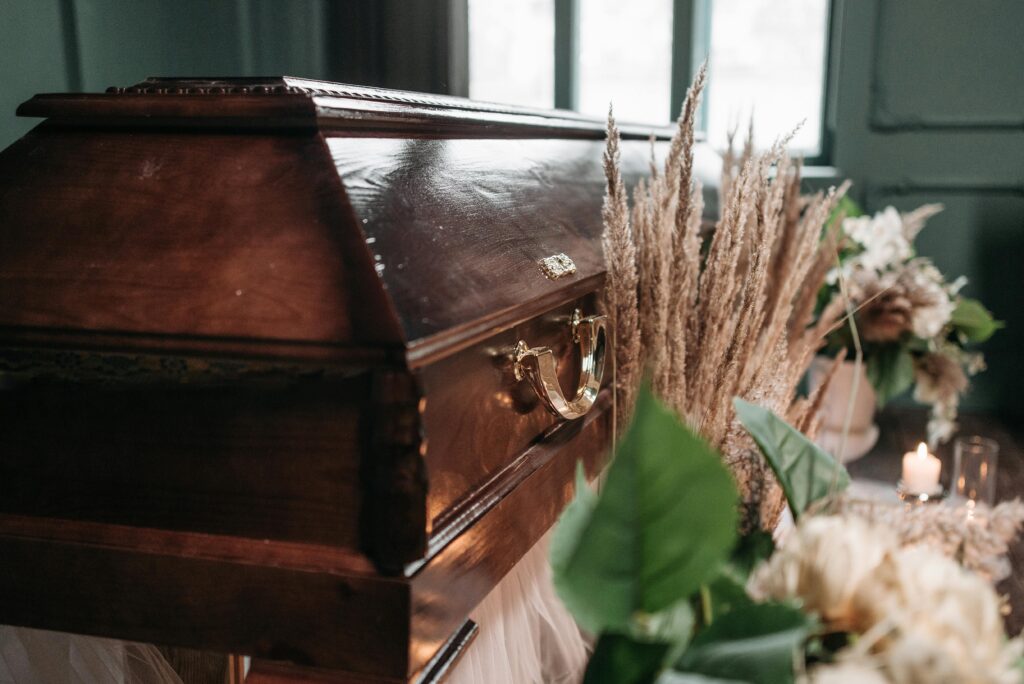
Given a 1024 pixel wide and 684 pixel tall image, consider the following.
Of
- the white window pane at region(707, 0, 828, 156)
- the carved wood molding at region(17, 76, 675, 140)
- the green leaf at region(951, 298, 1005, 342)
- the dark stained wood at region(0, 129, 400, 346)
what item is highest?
the white window pane at region(707, 0, 828, 156)

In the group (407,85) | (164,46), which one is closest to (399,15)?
(407,85)

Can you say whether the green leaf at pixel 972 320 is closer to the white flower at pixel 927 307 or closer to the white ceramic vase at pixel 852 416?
the white flower at pixel 927 307

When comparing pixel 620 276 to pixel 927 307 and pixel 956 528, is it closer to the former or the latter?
pixel 956 528

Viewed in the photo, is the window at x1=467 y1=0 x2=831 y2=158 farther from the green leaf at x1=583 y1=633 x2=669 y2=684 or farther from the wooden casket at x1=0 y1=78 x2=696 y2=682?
the green leaf at x1=583 y1=633 x2=669 y2=684

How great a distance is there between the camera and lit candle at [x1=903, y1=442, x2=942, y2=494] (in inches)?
49.4

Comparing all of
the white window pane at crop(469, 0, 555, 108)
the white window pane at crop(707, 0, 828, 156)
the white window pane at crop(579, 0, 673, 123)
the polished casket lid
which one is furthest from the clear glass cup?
the white window pane at crop(469, 0, 555, 108)

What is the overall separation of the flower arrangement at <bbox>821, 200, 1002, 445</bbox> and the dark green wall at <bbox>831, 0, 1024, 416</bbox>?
1.07m

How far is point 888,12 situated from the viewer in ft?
9.04

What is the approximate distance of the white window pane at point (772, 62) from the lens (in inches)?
123

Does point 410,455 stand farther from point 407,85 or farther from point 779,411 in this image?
point 407,85

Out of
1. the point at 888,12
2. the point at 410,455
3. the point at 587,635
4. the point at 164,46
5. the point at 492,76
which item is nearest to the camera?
the point at 410,455

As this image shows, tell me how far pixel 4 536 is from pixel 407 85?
4.33 feet

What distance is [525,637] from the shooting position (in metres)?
0.85

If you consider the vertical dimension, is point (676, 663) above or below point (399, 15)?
below
